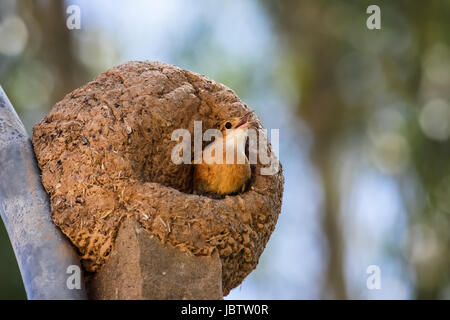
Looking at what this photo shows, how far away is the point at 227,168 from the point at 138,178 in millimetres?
820

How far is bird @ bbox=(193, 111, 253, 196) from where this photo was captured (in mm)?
5133

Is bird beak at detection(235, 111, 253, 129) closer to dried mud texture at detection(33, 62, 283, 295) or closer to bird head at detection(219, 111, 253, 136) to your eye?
bird head at detection(219, 111, 253, 136)

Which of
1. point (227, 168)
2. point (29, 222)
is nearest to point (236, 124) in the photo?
point (227, 168)

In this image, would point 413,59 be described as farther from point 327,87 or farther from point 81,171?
point 81,171

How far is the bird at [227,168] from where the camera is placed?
5.13 meters

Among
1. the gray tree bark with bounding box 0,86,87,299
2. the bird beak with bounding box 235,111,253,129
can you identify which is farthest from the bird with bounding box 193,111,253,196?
the gray tree bark with bounding box 0,86,87,299

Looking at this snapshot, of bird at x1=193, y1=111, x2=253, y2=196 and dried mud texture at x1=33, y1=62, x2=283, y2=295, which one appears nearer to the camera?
dried mud texture at x1=33, y1=62, x2=283, y2=295

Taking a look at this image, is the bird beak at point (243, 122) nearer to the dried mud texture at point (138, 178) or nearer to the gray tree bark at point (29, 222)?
the dried mud texture at point (138, 178)

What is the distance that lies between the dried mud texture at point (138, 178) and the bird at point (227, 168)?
10 centimetres

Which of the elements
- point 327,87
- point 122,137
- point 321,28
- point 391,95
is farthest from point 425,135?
point 122,137

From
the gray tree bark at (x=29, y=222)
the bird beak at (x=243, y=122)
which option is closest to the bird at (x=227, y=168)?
the bird beak at (x=243, y=122)

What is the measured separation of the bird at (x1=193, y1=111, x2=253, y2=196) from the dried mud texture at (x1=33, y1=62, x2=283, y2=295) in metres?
0.10

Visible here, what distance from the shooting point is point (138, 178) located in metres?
4.59
